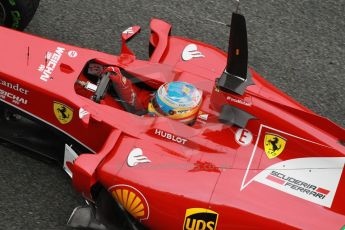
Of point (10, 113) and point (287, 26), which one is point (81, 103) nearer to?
point (10, 113)

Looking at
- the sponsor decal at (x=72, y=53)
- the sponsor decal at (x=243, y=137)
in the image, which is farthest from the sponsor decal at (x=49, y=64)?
the sponsor decal at (x=243, y=137)

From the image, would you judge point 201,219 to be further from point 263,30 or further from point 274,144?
point 263,30

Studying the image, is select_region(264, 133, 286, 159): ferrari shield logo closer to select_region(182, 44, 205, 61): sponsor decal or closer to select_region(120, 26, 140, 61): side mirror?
select_region(182, 44, 205, 61): sponsor decal

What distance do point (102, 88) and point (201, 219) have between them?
126cm

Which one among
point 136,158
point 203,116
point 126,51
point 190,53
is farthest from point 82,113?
point 190,53

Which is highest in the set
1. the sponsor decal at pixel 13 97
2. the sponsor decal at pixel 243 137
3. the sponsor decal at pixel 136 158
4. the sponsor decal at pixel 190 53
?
the sponsor decal at pixel 190 53

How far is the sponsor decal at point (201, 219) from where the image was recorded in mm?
4281

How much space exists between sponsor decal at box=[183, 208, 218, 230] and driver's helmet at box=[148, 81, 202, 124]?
71 centimetres

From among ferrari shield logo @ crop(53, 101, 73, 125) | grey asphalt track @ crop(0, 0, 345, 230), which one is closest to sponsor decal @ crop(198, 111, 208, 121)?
ferrari shield logo @ crop(53, 101, 73, 125)

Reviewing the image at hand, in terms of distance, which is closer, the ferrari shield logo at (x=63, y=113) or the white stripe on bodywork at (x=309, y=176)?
the white stripe on bodywork at (x=309, y=176)

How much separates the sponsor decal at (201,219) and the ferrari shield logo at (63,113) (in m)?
1.17

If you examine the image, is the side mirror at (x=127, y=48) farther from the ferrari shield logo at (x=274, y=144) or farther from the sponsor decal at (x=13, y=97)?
the ferrari shield logo at (x=274, y=144)

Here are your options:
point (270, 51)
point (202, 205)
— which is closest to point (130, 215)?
point (202, 205)

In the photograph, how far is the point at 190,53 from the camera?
5199mm
